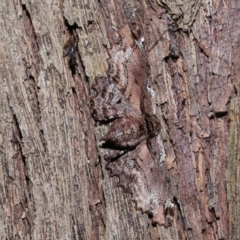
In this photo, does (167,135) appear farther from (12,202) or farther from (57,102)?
(12,202)

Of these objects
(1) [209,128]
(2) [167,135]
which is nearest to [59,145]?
(2) [167,135]

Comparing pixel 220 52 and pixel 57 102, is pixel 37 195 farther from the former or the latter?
pixel 220 52

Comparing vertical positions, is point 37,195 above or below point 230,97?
below

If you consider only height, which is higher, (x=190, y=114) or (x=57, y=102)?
(x=57, y=102)

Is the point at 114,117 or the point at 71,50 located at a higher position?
the point at 71,50

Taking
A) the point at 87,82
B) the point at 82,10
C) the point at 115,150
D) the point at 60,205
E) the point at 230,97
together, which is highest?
the point at 82,10

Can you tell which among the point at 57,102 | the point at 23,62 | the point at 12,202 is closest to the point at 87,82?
the point at 57,102
